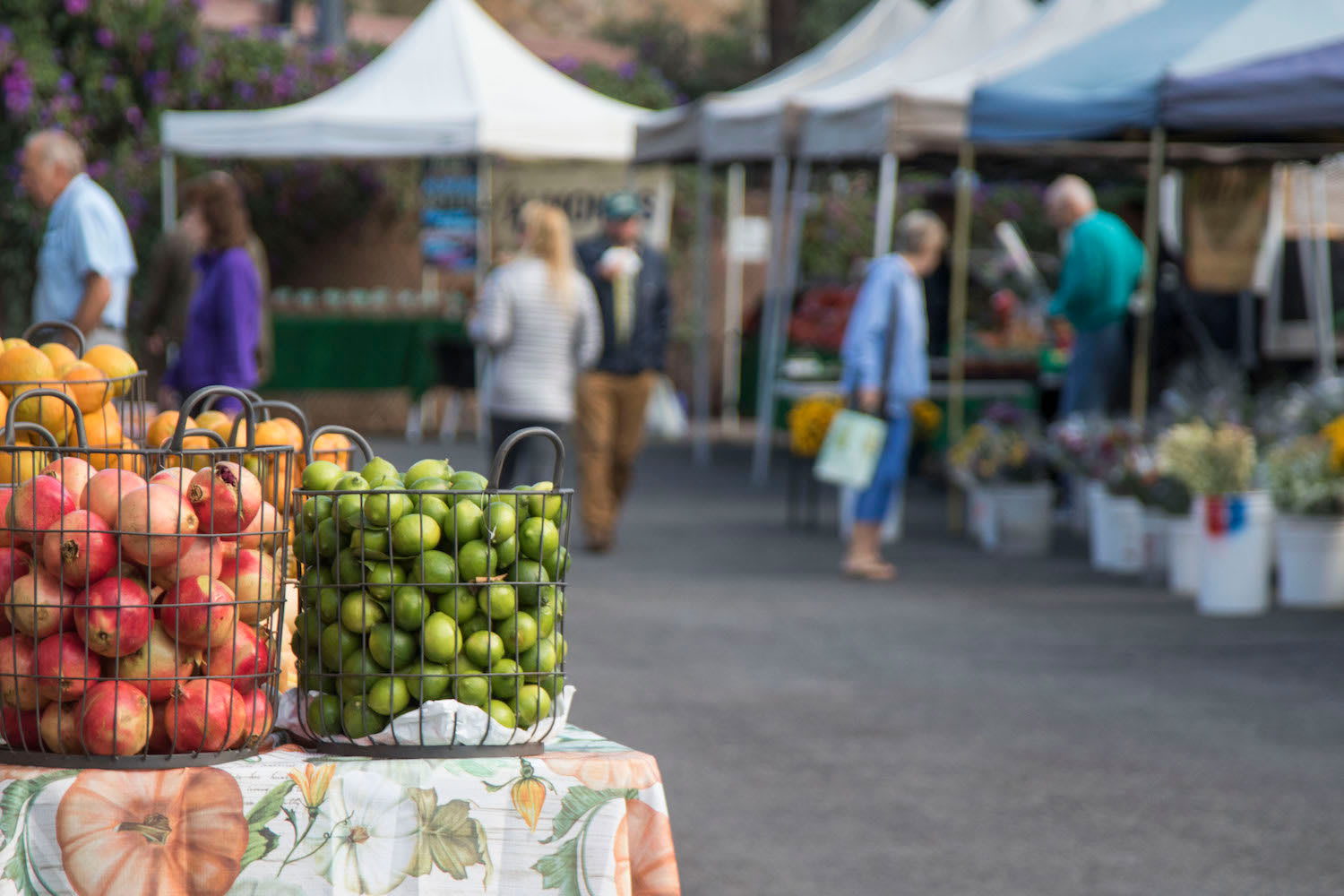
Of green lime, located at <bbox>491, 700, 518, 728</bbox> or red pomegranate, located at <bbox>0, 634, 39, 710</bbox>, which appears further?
green lime, located at <bbox>491, 700, 518, 728</bbox>

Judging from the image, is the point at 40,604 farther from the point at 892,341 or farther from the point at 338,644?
the point at 892,341

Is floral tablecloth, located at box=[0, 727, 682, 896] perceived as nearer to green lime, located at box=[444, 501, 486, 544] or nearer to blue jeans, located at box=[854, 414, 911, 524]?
green lime, located at box=[444, 501, 486, 544]

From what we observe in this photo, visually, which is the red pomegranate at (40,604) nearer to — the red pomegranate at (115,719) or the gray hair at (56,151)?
the red pomegranate at (115,719)

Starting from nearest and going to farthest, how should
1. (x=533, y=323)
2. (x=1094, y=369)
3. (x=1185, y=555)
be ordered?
(x=1185, y=555) → (x=533, y=323) → (x=1094, y=369)

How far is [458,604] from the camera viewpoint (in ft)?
8.15

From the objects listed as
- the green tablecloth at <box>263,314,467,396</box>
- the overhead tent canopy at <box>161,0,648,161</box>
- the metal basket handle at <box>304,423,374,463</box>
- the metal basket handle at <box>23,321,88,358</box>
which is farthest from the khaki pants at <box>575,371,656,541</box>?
the green tablecloth at <box>263,314,467,396</box>

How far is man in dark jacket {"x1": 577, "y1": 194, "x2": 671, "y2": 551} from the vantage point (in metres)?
10.5

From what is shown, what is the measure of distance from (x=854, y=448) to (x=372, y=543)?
6.96 meters

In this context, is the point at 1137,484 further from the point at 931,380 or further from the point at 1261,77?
the point at 931,380

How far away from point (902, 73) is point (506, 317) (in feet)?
19.7

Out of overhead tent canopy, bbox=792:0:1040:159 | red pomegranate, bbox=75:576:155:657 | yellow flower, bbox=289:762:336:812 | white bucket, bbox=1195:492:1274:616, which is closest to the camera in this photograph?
red pomegranate, bbox=75:576:155:657

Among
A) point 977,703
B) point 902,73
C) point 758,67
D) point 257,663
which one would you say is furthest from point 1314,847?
point 758,67

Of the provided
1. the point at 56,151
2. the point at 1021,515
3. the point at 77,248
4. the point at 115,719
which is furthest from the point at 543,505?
the point at 1021,515

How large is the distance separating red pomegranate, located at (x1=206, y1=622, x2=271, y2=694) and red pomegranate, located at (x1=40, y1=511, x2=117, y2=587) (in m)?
0.17
